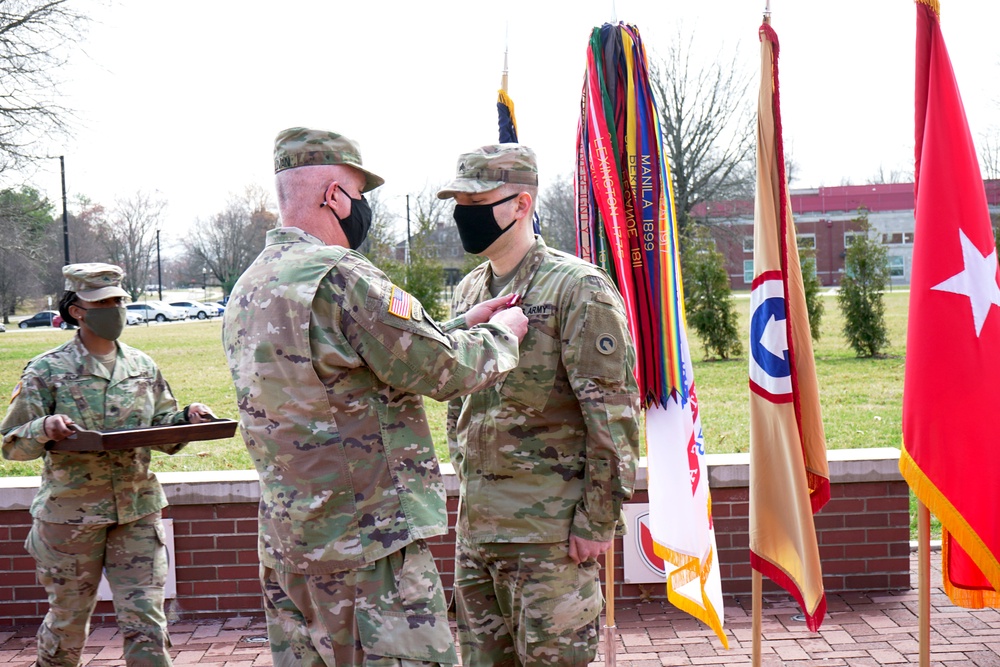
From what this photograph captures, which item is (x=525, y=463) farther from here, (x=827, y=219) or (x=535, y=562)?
(x=827, y=219)

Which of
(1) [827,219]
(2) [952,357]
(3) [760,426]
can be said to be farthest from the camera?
(1) [827,219]

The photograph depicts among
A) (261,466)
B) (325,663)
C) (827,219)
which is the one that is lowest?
(325,663)

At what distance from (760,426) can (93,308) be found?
297 centimetres

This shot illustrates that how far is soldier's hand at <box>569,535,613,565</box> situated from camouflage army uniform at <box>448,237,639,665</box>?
0.02 m

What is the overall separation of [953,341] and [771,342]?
0.68 m

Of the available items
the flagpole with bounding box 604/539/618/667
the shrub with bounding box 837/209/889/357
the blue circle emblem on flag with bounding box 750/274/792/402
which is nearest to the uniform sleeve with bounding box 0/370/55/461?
the flagpole with bounding box 604/539/618/667

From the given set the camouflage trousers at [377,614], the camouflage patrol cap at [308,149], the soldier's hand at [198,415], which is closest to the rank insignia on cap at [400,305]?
the camouflage patrol cap at [308,149]

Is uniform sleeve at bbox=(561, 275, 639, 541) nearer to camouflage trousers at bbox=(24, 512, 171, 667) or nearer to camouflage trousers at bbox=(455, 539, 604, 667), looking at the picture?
camouflage trousers at bbox=(455, 539, 604, 667)

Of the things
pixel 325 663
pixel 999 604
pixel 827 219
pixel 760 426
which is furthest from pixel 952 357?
pixel 827 219

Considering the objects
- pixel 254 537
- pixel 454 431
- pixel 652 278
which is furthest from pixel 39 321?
pixel 454 431

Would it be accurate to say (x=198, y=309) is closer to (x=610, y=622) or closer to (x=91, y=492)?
(x=91, y=492)

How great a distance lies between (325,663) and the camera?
2.42 m

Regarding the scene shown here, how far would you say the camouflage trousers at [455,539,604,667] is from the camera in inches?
114

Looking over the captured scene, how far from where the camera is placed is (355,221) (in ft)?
8.56
